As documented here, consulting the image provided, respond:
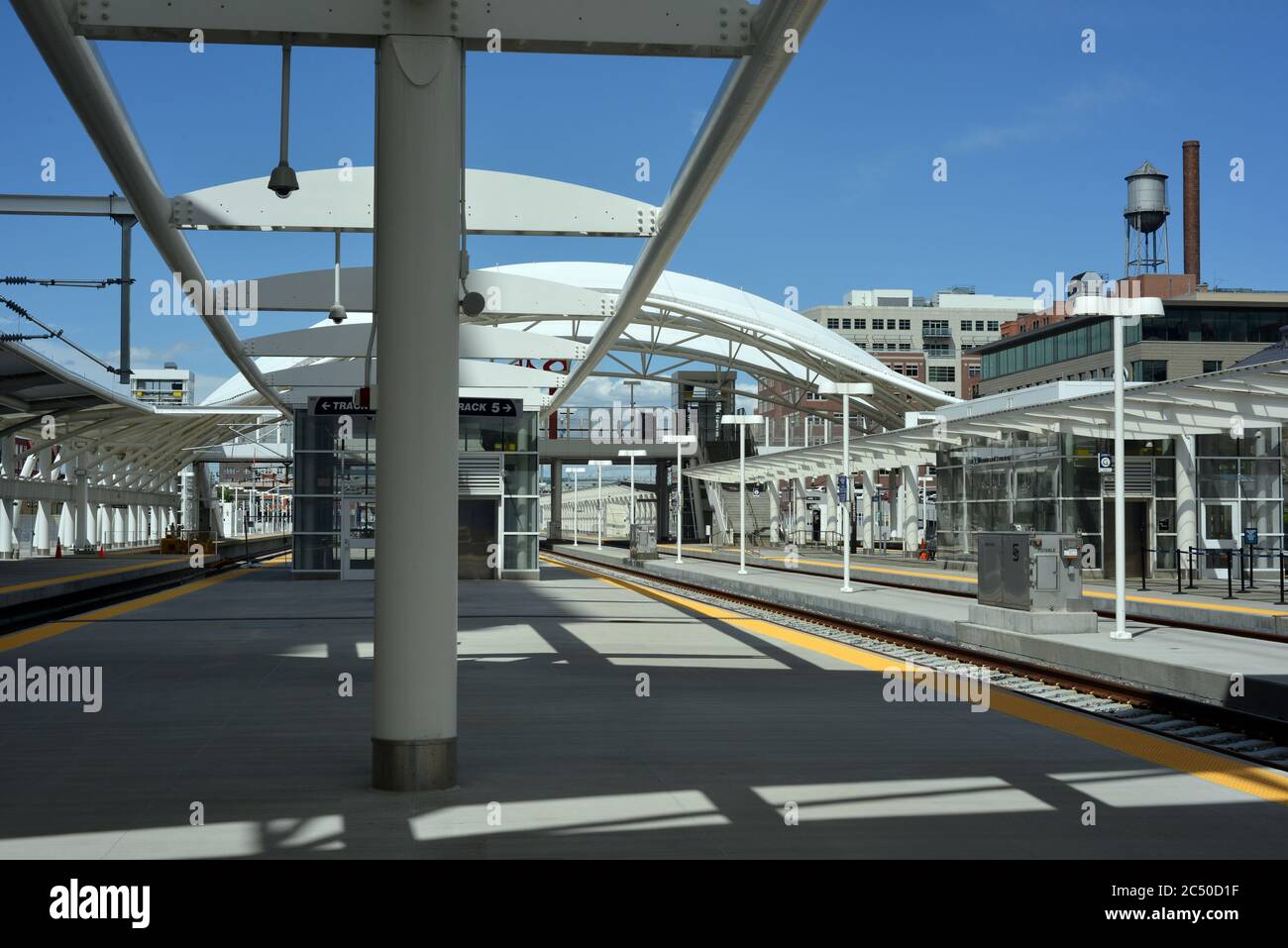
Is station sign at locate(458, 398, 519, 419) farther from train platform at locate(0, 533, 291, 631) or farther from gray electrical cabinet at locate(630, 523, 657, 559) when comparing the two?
gray electrical cabinet at locate(630, 523, 657, 559)

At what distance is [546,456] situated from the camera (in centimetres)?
7544

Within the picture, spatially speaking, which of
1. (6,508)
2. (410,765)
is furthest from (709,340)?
(410,765)

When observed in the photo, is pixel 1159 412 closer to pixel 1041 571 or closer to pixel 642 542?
pixel 1041 571

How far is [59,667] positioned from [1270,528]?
26517 millimetres

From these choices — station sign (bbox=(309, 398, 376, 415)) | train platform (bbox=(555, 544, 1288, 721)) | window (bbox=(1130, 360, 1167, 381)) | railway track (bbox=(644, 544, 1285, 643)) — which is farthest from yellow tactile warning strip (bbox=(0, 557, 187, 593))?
window (bbox=(1130, 360, 1167, 381))

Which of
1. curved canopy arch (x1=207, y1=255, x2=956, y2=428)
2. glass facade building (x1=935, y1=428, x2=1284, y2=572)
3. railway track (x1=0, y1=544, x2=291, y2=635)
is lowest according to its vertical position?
railway track (x1=0, y1=544, x2=291, y2=635)

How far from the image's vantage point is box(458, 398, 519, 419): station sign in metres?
31.0

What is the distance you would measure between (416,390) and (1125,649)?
10649mm

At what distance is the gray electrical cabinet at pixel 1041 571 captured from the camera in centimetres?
1616

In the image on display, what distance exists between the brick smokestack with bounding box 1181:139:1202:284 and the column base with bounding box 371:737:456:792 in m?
84.6

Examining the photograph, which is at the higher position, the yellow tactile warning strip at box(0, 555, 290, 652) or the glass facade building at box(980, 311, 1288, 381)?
the glass facade building at box(980, 311, 1288, 381)

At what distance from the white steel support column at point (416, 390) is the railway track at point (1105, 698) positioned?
540 centimetres
